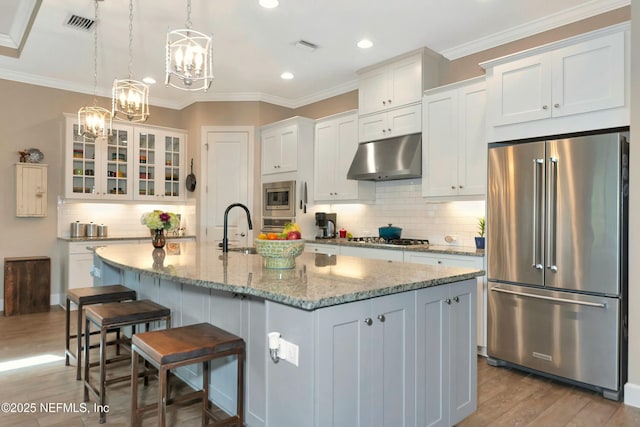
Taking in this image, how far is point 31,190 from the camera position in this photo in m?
5.11

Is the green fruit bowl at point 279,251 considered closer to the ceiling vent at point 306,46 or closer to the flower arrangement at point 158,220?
the flower arrangement at point 158,220

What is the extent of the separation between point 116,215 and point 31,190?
1139 mm

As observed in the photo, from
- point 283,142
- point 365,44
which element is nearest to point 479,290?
point 365,44

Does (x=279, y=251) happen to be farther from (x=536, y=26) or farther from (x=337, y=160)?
(x=536, y=26)

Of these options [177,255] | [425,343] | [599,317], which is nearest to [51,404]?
[177,255]

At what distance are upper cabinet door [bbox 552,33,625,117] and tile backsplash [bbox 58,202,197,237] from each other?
487 centimetres

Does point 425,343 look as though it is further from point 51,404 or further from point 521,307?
point 51,404

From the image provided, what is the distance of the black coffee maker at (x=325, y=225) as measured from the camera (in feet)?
17.8

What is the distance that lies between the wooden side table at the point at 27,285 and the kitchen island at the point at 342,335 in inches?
127

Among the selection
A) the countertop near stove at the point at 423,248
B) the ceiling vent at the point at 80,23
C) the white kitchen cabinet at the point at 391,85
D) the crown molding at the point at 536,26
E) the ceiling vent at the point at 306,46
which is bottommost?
the countertop near stove at the point at 423,248

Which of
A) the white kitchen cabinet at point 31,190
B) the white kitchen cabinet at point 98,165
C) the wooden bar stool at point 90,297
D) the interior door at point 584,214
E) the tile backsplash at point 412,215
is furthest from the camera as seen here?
the white kitchen cabinet at point 98,165

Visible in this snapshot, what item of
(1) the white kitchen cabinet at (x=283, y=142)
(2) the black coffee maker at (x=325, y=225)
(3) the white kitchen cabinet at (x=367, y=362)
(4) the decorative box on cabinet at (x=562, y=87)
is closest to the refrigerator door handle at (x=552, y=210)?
(4) the decorative box on cabinet at (x=562, y=87)

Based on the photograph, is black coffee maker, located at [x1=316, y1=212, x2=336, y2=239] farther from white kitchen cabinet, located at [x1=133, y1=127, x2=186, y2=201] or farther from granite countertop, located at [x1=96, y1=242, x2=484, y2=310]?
granite countertop, located at [x1=96, y1=242, x2=484, y2=310]

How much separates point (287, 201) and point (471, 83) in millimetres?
2762
